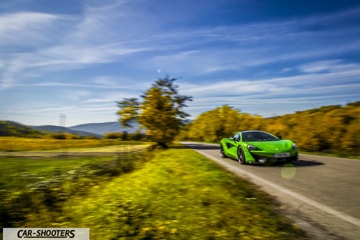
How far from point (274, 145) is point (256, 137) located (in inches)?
62.4

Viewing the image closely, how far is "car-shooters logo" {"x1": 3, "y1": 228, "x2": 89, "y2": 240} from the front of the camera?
3.62 metres

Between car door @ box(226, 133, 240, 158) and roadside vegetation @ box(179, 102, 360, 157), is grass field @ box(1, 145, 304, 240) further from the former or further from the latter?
roadside vegetation @ box(179, 102, 360, 157)

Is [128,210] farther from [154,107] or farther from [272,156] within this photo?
[154,107]

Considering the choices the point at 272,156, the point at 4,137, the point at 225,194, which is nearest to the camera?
the point at 4,137

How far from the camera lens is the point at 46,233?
3.79 m

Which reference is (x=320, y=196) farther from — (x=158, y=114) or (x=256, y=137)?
(x=158, y=114)

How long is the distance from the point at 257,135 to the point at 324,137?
9.02m

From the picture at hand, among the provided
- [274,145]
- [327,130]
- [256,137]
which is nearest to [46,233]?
[274,145]

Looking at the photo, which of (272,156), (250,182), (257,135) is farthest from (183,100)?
(250,182)

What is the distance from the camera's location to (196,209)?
4.49m

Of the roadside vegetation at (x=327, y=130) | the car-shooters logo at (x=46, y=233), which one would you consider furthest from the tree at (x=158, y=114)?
the car-shooters logo at (x=46, y=233)

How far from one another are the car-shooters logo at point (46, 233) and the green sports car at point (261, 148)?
718cm

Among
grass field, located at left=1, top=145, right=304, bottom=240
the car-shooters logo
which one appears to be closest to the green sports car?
grass field, located at left=1, top=145, right=304, bottom=240

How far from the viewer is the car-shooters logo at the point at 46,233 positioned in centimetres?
362
